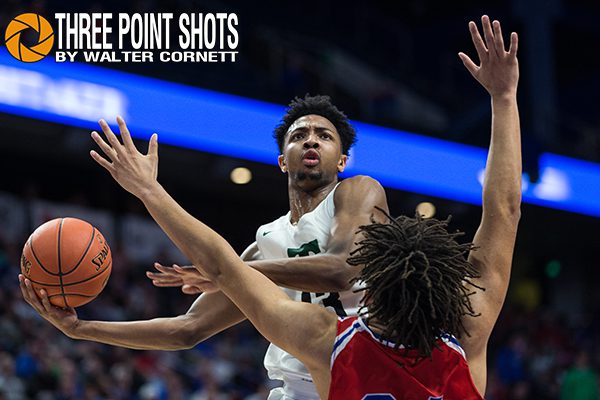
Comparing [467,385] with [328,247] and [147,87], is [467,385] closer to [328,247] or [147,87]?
[328,247]

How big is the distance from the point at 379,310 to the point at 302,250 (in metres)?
1.33

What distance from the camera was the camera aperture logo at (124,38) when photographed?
10.3 m

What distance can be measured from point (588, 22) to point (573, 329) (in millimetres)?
6305

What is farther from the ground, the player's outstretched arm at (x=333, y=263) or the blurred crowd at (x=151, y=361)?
the player's outstretched arm at (x=333, y=263)

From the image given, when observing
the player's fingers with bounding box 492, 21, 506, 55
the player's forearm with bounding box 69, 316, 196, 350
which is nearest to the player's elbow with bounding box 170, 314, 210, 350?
the player's forearm with bounding box 69, 316, 196, 350

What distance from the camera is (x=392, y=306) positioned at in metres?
3.27

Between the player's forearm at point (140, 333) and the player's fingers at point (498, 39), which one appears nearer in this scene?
the player's fingers at point (498, 39)

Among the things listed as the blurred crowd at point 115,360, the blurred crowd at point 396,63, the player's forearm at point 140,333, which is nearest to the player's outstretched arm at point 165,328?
the player's forearm at point 140,333

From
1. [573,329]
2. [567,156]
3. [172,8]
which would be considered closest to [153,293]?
[172,8]

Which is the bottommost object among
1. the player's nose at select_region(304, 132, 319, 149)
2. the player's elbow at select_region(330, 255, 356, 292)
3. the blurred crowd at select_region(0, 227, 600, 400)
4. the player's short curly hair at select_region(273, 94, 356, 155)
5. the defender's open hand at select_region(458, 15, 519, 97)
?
the blurred crowd at select_region(0, 227, 600, 400)

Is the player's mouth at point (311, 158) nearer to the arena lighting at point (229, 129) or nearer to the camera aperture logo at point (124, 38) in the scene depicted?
the camera aperture logo at point (124, 38)

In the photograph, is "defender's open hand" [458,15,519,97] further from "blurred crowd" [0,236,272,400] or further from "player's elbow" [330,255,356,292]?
"blurred crowd" [0,236,272,400]

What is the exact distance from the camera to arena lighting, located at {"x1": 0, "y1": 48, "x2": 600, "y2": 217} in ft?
34.7

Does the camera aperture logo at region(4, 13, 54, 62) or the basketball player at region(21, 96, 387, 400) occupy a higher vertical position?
the camera aperture logo at region(4, 13, 54, 62)
